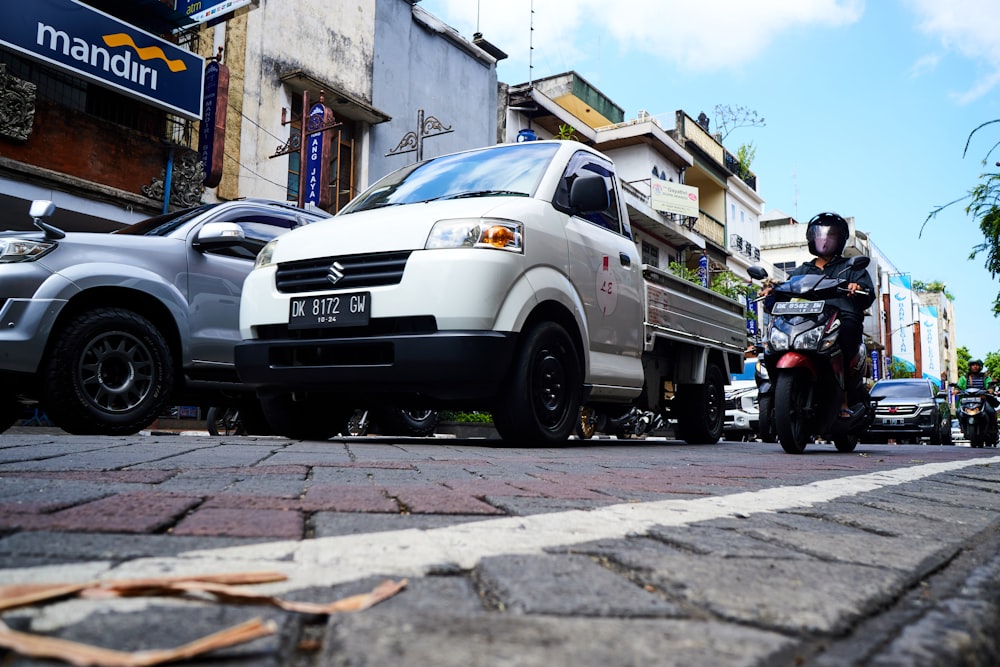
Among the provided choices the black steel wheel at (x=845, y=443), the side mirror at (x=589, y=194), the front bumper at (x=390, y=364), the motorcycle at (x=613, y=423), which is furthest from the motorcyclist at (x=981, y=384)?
the front bumper at (x=390, y=364)

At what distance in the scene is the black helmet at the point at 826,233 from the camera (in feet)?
25.3

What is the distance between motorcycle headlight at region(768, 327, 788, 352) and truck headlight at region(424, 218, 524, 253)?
120 inches

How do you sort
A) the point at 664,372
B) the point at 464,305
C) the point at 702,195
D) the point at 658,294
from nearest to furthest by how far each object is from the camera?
the point at 464,305 → the point at 658,294 → the point at 664,372 → the point at 702,195

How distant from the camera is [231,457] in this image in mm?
3748

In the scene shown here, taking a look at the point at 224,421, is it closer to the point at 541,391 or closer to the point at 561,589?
the point at 541,391

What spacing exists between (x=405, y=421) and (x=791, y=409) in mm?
3392

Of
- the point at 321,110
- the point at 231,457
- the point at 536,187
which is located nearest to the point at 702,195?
the point at 321,110

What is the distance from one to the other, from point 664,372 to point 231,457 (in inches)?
207

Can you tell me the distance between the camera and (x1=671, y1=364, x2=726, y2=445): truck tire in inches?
349

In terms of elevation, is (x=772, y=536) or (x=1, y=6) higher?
(x=1, y=6)

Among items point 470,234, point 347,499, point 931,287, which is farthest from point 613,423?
point 931,287

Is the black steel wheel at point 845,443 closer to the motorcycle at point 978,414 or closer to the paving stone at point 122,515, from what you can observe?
the paving stone at point 122,515

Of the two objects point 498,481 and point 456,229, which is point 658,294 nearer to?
point 456,229

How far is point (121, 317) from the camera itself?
566cm
